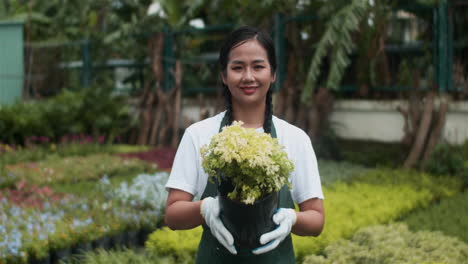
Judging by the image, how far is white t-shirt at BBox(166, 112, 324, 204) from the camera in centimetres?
215

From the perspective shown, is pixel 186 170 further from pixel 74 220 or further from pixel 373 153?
pixel 373 153

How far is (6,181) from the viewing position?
269 inches

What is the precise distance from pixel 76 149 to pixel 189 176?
8028mm

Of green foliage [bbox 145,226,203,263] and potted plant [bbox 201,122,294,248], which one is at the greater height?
potted plant [bbox 201,122,294,248]

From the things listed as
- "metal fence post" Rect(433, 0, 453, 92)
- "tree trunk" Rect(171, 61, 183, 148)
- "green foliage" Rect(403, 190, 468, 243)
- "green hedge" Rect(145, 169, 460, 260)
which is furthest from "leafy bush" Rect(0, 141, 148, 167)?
"green foliage" Rect(403, 190, 468, 243)

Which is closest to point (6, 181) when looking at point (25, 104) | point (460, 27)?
point (25, 104)

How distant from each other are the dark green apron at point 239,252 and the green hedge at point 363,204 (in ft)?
5.72

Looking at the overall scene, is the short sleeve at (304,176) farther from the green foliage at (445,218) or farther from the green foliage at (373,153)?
the green foliage at (373,153)

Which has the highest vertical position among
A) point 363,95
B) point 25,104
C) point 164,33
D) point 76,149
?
point 164,33

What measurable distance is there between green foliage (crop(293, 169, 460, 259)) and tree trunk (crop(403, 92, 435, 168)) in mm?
488

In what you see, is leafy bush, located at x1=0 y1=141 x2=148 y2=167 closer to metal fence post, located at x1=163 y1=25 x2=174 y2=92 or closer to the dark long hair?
metal fence post, located at x1=163 y1=25 x2=174 y2=92

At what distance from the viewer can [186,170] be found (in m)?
2.15

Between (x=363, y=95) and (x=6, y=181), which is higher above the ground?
(x=363, y=95)

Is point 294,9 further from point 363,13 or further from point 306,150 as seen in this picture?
point 306,150
